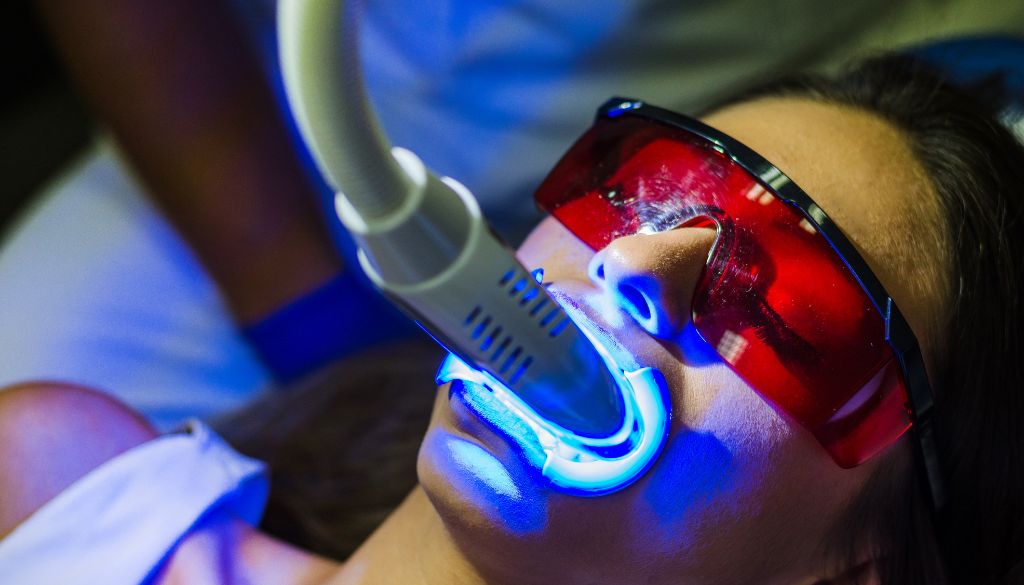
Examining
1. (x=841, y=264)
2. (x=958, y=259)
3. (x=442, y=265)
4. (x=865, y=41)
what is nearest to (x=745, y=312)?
(x=841, y=264)

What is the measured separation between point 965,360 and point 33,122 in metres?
1.67

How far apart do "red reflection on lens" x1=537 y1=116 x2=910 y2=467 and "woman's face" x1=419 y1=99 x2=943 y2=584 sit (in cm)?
2

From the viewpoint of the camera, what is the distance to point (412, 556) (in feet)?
2.82

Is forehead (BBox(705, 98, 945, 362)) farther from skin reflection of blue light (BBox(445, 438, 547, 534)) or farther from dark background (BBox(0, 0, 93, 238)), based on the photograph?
dark background (BBox(0, 0, 93, 238))

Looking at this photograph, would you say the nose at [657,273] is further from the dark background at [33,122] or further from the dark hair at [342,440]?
the dark background at [33,122]

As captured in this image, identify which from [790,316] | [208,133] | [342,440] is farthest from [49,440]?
[790,316]

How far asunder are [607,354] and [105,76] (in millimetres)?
933

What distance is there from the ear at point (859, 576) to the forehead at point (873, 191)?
0.71 feet

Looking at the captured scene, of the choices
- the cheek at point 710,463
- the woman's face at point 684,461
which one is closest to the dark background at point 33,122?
the woman's face at point 684,461

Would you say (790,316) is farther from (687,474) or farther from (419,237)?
(419,237)

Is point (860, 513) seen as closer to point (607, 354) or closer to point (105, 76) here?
point (607, 354)

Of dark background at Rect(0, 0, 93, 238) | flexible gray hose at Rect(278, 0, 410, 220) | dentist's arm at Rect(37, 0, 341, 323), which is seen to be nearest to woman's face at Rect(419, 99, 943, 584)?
flexible gray hose at Rect(278, 0, 410, 220)

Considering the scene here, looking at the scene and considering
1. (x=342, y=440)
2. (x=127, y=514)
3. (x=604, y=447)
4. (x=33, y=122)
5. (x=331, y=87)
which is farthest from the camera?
(x=33, y=122)

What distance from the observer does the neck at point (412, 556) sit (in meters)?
0.82
